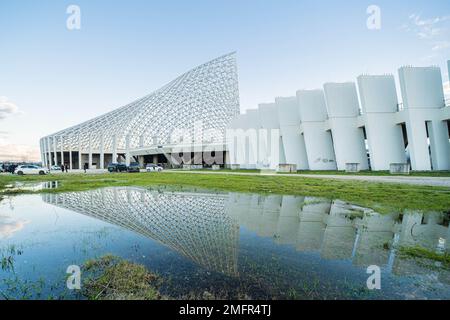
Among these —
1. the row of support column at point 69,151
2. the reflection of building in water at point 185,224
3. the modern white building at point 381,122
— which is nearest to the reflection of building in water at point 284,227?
the reflection of building in water at point 185,224

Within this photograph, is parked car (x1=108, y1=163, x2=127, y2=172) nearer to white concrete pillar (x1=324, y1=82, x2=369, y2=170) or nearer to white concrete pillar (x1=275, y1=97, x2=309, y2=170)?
white concrete pillar (x1=275, y1=97, x2=309, y2=170)

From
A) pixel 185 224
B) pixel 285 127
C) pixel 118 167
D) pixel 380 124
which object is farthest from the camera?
pixel 118 167

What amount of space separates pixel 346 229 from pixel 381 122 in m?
24.0

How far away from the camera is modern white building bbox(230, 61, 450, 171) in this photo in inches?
864

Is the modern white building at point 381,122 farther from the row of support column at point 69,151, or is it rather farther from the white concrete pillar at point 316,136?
the row of support column at point 69,151

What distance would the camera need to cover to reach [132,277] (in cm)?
332

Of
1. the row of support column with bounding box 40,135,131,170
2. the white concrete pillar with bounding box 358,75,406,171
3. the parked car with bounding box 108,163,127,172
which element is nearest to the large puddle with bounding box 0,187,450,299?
the white concrete pillar with bounding box 358,75,406,171

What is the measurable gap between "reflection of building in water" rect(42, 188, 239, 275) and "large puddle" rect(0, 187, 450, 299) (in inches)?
1.2

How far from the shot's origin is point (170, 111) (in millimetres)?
Result: 58062

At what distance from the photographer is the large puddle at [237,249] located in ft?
10.1

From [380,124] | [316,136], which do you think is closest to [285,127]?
[316,136]

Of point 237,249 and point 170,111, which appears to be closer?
point 237,249

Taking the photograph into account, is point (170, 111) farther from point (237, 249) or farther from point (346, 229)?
point (237, 249)

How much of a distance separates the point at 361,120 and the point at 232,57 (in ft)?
129
